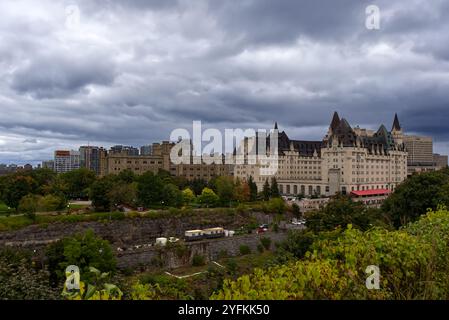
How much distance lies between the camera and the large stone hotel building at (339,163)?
223 ft

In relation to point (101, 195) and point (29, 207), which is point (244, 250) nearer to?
point (101, 195)

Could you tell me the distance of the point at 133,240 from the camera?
38250 millimetres

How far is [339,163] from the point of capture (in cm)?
6812

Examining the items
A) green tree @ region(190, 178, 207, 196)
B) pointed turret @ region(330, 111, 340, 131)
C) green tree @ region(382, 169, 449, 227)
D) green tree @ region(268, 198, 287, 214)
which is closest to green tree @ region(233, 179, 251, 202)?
green tree @ region(268, 198, 287, 214)

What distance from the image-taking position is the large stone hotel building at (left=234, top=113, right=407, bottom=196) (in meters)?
68.0

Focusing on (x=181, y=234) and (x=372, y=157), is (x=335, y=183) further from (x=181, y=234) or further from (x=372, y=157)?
(x=181, y=234)

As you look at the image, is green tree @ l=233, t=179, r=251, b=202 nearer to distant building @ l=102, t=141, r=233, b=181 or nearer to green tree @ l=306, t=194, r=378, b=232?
distant building @ l=102, t=141, r=233, b=181

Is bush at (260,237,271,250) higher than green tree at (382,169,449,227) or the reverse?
the reverse

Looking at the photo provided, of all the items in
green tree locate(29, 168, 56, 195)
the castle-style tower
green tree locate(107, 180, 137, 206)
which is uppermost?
the castle-style tower

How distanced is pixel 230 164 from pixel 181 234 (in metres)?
44.6

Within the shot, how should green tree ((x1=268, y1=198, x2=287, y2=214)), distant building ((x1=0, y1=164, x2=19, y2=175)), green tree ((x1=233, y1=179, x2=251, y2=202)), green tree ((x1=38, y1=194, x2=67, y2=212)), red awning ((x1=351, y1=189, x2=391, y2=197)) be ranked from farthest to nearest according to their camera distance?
distant building ((x1=0, y1=164, x2=19, y2=175))
red awning ((x1=351, y1=189, x2=391, y2=197))
green tree ((x1=233, y1=179, x2=251, y2=202))
green tree ((x1=268, y1=198, x2=287, y2=214))
green tree ((x1=38, y1=194, x2=67, y2=212))

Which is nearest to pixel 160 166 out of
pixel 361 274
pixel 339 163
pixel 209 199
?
pixel 209 199

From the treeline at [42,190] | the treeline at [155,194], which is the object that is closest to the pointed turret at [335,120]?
the treeline at [155,194]
